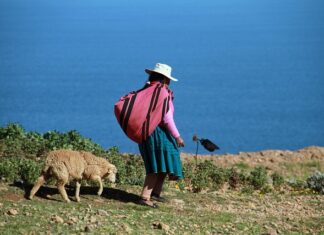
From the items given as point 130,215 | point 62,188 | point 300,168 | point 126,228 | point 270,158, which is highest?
point 270,158

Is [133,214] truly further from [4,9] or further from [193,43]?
[4,9]

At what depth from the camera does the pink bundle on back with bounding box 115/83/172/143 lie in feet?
40.4

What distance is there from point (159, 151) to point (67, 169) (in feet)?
3.93

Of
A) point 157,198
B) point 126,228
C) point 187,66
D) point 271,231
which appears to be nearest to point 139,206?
point 157,198

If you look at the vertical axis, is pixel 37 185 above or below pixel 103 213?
above

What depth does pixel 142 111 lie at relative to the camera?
1234cm

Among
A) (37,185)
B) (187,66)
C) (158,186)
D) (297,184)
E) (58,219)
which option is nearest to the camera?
(58,219)

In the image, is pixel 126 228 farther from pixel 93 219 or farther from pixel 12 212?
pixel 12 212

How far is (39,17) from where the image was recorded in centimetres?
18750

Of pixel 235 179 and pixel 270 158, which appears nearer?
pixel 235 179

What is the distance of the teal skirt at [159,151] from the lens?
12414mm

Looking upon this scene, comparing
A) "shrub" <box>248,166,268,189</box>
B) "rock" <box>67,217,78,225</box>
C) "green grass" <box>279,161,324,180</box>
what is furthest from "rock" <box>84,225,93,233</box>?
"green grass" <box>279,161,324,180</box>

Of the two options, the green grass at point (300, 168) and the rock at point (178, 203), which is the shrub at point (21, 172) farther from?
the green grass at point (300, 168)

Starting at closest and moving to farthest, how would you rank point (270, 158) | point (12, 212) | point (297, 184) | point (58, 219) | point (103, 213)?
point (58, 219)
point (12, 212)
point (103, 213)
point (297, 184)
point (270, 158)
